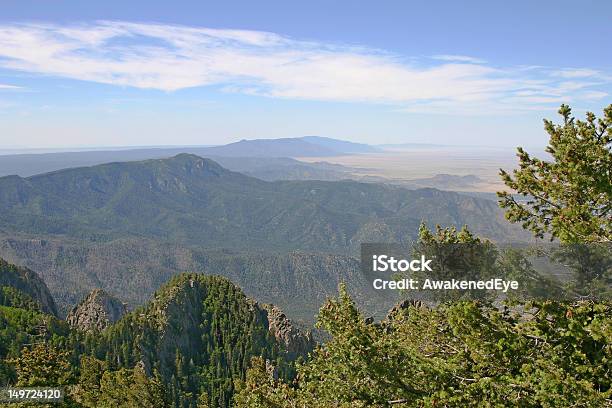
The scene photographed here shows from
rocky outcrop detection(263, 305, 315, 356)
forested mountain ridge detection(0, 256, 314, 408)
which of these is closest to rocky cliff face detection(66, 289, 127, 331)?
forested mountain ridge detection(0, 256, 314, 408)

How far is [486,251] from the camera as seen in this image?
17.9m

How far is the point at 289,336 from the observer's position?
138 metres

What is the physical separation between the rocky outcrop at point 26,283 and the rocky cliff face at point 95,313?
12732 mm

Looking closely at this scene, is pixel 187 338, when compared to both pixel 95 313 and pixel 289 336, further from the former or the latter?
pixel 95 313

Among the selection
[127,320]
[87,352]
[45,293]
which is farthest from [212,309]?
[45,293]

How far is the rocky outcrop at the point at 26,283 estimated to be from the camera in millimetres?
172413

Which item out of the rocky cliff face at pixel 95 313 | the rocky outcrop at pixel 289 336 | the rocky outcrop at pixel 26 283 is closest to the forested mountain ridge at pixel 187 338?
the rocky outcrop at pixel 289 336

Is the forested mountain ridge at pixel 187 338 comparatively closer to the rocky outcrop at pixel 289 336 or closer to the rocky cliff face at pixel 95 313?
the rocky outcrop at pixel 289 336

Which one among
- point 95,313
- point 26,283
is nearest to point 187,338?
point 95,313

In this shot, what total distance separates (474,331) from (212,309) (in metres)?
145

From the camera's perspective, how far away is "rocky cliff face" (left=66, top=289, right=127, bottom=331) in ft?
514

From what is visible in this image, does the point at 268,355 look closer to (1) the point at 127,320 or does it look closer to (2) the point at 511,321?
(1) the point at 127,320

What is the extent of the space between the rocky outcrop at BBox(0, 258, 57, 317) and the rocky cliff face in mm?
12732

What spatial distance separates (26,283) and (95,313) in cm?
4016
